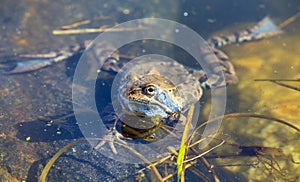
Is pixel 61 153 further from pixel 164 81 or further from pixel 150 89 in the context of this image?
pixel 164 81

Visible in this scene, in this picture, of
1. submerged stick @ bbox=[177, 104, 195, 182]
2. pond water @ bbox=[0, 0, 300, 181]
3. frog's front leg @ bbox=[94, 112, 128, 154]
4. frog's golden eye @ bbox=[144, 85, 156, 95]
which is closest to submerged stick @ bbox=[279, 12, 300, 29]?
pond water @ bbox=[0, 0, 300, 181]

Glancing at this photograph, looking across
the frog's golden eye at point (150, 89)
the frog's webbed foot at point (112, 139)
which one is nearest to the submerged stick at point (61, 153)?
the frog's webbed foot at point (112, 139)

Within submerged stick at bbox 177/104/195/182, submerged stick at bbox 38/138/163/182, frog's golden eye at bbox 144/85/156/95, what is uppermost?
frog's golden eye at bbox 144/85/156/95

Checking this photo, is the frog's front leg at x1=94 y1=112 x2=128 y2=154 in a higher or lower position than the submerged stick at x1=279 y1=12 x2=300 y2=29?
lower

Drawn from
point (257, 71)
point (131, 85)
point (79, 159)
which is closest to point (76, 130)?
point (79, 159)

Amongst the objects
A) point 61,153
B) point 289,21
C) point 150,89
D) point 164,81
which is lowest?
point 61,153

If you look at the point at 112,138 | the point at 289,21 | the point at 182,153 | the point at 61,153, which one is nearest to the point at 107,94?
the point at 112,138

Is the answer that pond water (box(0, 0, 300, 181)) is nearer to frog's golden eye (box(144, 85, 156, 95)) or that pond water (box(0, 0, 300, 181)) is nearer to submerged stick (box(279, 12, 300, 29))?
submerged stick (box(279, 12, 300, 29))

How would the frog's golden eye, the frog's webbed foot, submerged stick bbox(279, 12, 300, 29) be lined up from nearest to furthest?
the frog's golden eye
the frog's webbed foot
submerged stick bbox(279, 12, 300, 29)

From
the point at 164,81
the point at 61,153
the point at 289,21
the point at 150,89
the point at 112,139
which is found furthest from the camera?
the point at 289,21

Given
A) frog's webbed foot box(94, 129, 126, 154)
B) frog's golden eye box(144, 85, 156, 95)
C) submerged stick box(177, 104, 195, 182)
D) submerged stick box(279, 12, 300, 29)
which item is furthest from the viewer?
submerged stick box(279, 12, 300, 29)
